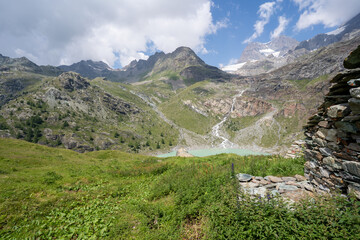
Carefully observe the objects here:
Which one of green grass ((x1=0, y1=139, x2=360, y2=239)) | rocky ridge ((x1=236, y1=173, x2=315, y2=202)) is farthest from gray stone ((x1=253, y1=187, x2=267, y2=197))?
green grass ((x1=0, y1=139, x2=360, y2=239))

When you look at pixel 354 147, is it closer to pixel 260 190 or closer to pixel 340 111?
pixel 340 111

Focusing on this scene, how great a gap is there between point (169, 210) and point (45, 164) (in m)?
18.5

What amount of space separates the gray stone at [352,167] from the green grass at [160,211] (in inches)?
48.8

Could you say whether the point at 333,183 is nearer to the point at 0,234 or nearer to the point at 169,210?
the point at 169,210

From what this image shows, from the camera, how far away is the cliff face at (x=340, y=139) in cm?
566

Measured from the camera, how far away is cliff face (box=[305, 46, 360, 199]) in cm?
566

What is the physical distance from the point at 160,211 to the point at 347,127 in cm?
960

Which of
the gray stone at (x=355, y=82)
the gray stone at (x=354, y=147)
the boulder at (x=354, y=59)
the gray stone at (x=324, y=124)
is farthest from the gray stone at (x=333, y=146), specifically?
the boulder at (x=354, y=59)

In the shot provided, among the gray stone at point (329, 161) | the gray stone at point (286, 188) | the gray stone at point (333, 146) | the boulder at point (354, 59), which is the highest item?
the boulder at point (354, 59)

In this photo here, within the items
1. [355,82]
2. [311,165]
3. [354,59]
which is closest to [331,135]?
[311,165]

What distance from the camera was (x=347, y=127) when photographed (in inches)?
241

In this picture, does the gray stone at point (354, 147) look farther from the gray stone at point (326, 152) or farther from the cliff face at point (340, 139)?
the gray stone at point (326, 152)

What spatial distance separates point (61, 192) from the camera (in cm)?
1105

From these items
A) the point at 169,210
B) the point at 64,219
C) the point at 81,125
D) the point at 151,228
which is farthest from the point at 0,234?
the point at 81,125
